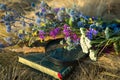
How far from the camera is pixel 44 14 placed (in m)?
2.51

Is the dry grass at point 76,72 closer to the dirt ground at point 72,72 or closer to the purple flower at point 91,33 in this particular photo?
the dirt ground at point 72,72

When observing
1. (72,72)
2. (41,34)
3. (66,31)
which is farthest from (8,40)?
(72,72)

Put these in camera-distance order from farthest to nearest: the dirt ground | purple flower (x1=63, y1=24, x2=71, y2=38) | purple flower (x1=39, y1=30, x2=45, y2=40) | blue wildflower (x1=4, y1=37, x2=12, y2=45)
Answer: blue wildflower (x1=4, y1=37, x2=12, y2=45) < purple flower (x1=39, y1=30, x2=45, y2=40) < purple flower (x1=63, y1=24, x2=71, y2=38) < the dirt ground

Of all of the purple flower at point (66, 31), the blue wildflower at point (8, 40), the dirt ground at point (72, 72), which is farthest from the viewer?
the blue wildflower at point (8, 40)

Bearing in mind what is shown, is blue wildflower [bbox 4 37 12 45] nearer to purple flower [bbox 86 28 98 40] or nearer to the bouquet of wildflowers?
the bouquet of wildflowers

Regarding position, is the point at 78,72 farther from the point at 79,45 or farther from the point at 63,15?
the point at 63,15

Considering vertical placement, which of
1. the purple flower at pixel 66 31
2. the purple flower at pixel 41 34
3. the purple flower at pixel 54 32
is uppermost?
the purple flower at pixel 66 31

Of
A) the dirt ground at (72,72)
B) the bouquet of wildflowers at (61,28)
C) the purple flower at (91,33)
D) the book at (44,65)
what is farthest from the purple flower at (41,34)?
the purple flower at (91,33)

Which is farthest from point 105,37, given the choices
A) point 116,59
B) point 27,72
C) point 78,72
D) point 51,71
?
point 27,72

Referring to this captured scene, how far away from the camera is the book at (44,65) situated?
7.39 feet

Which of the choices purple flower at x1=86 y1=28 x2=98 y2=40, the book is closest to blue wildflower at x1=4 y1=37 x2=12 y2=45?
the book

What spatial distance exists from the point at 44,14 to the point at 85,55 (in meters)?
0.47

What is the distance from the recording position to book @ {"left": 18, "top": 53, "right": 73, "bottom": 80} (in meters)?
2.25

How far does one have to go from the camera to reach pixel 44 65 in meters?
2.33
